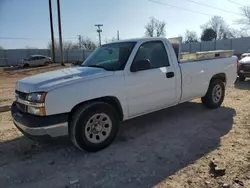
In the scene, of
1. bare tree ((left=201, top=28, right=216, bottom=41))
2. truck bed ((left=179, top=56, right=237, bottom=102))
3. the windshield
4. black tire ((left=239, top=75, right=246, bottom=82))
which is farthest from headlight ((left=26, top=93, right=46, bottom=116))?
bare tree ((left=201, top=28, right=216, bottom=41))

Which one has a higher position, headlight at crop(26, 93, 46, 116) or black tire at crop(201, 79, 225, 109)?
headlight at crop(26, 93, 46, 116)

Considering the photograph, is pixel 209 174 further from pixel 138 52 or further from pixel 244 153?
pixel 138 52

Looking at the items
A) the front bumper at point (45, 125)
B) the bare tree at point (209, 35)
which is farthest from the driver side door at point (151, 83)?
the bare tree at point (209, 35)

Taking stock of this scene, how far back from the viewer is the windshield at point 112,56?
4469mm

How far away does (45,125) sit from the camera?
11.8 feet

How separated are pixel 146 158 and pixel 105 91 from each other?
1240 mm

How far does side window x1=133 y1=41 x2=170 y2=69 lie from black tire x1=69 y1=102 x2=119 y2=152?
121 centimetres

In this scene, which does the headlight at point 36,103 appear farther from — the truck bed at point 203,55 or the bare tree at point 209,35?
the bare tree at point 209,35

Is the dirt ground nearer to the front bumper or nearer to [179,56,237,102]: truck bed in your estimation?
the front bumper

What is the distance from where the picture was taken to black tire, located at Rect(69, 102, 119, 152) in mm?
3812

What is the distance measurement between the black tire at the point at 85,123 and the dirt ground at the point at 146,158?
14cm

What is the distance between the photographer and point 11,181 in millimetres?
3320

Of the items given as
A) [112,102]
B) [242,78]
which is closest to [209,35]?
[242,78]

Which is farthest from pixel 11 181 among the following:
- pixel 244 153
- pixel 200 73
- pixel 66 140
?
pixel 200 73
